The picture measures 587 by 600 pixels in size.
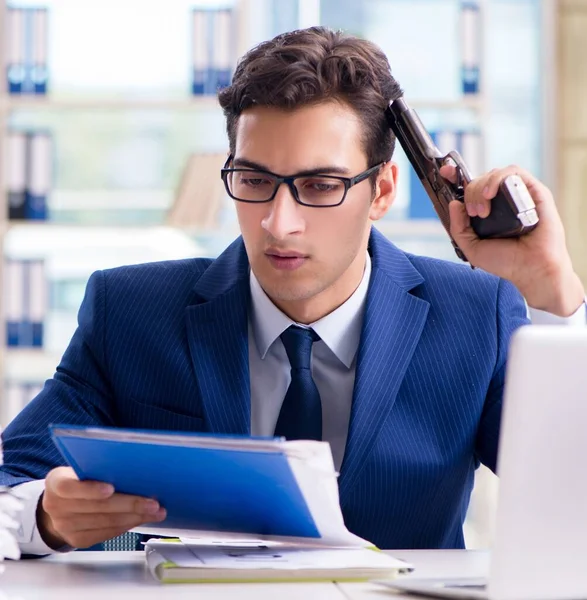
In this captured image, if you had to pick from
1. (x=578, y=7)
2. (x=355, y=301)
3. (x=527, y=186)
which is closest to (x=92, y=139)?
(x=578, y=7)

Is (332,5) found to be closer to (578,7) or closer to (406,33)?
(406,33)

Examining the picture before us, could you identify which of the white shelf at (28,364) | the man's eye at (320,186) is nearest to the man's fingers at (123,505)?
the man's eye at (320,186)

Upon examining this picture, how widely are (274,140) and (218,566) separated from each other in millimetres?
739

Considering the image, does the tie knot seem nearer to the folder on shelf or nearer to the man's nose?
the man's nose

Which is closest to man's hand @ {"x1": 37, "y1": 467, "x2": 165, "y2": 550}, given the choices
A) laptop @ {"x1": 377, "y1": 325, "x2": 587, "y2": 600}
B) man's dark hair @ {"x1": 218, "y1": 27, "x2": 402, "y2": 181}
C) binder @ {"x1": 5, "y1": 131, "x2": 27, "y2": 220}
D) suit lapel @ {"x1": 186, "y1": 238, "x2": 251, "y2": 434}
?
suit lapel @ {"x1": 186, "y1": 238, "x2": 251, "y2": 434}

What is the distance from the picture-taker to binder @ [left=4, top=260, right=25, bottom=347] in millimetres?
3377

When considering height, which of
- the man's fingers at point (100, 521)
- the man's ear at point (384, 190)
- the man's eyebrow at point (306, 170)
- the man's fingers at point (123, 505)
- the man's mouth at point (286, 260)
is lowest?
the man's fingers at point (100, 521)

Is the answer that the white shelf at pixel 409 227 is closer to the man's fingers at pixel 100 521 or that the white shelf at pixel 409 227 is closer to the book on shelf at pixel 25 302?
the book on shelf at pixel 25 302

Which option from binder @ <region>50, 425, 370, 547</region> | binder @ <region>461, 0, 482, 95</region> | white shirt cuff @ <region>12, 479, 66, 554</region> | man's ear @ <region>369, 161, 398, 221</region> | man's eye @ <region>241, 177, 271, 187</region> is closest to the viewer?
binder @ <region>50, 425, 370, 547</region>

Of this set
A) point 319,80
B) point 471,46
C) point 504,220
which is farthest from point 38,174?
point 504,220

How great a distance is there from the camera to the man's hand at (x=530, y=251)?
5.23 feet

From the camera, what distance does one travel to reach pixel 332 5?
354cm

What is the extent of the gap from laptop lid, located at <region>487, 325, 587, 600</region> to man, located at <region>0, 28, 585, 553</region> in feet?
2.17

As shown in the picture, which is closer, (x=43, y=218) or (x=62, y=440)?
(x=62, y=440)
